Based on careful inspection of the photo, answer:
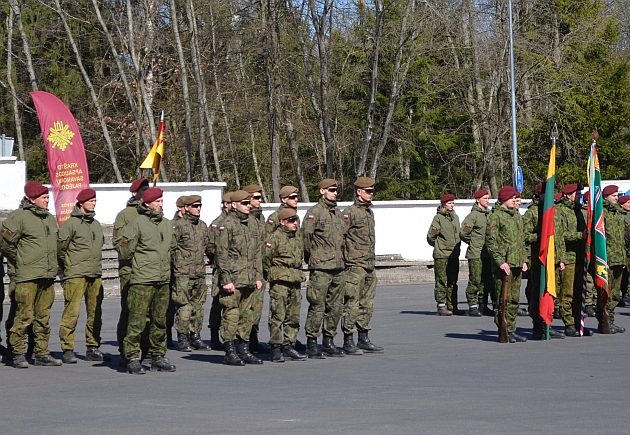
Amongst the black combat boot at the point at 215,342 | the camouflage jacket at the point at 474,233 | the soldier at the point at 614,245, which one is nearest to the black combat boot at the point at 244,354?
the black combat boot at the point at 215,342

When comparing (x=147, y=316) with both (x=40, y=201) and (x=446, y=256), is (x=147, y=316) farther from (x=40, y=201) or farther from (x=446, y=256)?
(x=446, y=256)

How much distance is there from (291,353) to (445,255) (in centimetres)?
722

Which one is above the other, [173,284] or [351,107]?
[351,107]

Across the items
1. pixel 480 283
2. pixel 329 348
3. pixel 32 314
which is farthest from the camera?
pixel 480 283

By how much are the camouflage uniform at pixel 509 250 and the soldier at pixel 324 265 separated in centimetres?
219

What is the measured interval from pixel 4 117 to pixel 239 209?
41.8 meters

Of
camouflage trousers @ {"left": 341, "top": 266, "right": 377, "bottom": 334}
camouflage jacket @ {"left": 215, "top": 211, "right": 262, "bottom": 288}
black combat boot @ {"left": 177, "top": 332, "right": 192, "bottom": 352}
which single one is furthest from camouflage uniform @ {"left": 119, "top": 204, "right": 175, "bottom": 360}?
camouflage trousers @ {"left": 341, "top": 266, "right": 377, "bottom": 334}

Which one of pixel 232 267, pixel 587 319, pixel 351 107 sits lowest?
pixel 587 319

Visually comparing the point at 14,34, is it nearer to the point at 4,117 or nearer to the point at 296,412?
the point at 4,117

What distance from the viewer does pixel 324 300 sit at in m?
14.5

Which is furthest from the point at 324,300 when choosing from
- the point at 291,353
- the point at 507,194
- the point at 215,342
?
the point at 507,194

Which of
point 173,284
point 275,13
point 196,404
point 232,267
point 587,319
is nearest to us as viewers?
point 196,404

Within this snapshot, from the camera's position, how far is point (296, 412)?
1025 centimetres

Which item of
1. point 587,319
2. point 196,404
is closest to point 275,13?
point 587,319
